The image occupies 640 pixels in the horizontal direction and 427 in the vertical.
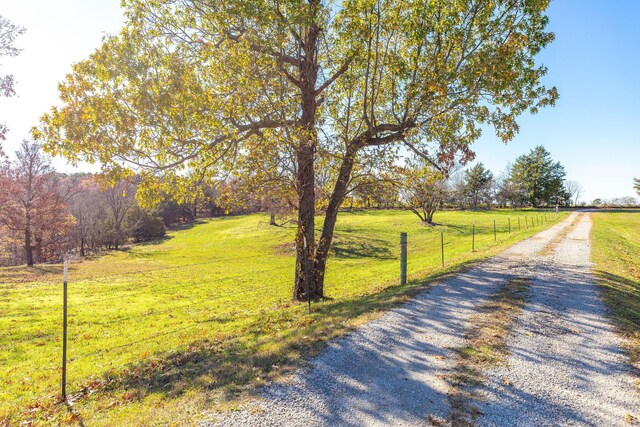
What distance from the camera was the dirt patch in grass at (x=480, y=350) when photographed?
15.0ft

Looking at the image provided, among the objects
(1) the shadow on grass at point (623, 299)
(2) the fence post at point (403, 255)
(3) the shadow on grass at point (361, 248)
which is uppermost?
(2) the fence post at point (403, 255)

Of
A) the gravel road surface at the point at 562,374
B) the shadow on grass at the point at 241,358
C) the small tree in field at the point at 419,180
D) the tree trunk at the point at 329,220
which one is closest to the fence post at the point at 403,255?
the small tree in field at the point at 419,180

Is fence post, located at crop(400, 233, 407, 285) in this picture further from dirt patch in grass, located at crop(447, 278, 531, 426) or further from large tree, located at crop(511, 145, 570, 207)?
large tree, located at crop(511, 145, 570, 207)

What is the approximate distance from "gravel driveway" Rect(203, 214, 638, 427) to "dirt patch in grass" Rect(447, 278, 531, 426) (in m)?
0.15

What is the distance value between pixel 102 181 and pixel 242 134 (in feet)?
15.1

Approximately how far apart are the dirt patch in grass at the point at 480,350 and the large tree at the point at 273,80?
4433 millimetres

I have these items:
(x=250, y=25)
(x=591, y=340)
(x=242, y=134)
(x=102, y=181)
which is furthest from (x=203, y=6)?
(x=591, y=340)

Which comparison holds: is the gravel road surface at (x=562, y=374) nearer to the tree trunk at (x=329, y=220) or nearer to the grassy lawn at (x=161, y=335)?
the grassy lawn at (x=161, y=335)

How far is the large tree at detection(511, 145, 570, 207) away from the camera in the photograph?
295 feet

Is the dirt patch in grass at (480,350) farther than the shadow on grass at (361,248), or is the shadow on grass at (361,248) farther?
the shadow on grass at (361,248)

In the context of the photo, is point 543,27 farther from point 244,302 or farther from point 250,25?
point 244,302

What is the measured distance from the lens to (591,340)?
6523 millimetres

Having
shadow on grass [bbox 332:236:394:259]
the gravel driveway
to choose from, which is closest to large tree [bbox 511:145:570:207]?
shadow on grass [bbox 332:236:394:259]

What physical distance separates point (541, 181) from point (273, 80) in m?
98.7
